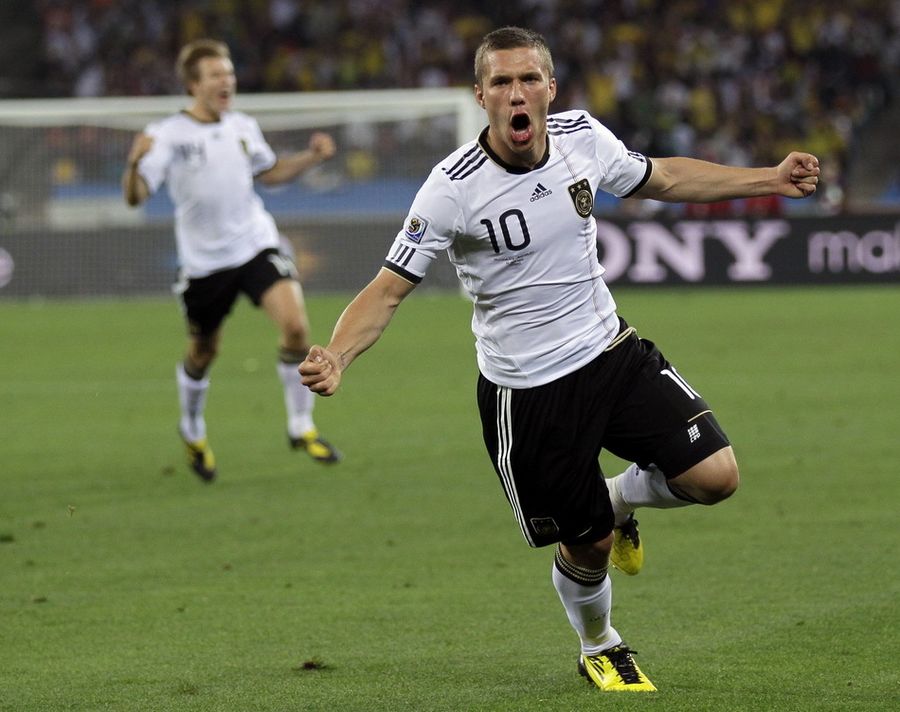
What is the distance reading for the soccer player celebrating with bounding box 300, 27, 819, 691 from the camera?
5094 mm

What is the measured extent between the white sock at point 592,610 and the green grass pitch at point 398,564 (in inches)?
6.2

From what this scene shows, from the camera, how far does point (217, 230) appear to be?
35.0 ft

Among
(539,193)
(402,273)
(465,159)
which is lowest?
(402,273)

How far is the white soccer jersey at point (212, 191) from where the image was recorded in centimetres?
1061

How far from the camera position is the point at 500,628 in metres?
6.21

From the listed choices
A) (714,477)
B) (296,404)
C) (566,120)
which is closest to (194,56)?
(296,404)

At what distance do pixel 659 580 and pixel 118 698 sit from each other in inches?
102

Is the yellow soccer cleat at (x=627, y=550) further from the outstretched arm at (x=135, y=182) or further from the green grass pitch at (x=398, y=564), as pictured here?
the outstretched arm at (x=135, y=182)

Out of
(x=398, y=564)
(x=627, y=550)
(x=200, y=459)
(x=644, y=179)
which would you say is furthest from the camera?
(x=200, y=459)

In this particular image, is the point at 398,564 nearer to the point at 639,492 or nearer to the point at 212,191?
the point at 639,492

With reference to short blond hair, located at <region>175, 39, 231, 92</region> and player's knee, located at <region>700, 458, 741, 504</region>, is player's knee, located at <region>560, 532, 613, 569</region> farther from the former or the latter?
short blond hair, located at <region>175, 39, 231, 92</region>

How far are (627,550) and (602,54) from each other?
25.6 meters

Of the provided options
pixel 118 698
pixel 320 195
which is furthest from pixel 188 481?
pixel 320 195

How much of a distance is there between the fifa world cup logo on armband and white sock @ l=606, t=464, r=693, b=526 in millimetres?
903
